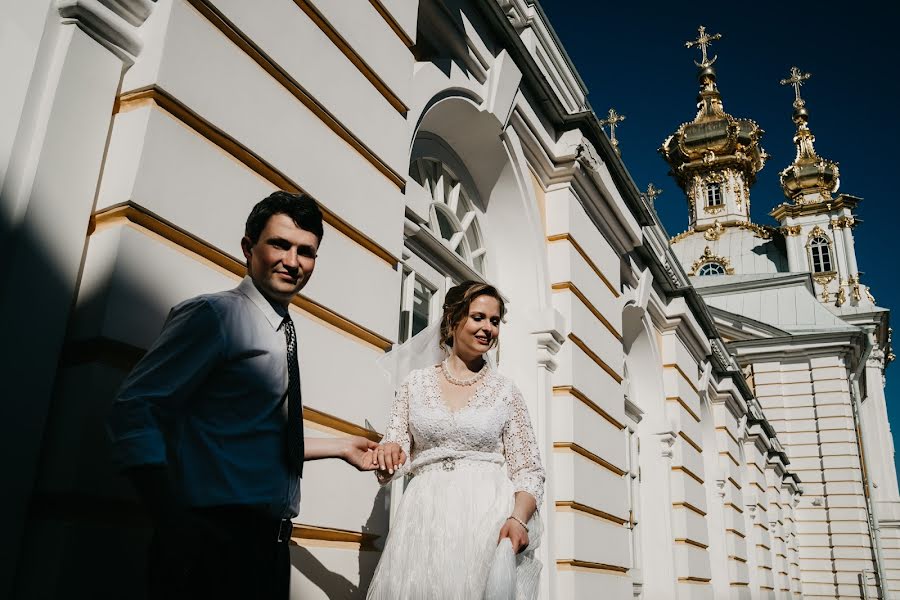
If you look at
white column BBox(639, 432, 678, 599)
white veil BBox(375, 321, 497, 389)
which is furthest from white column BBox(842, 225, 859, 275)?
white veil BBox(375, 321, 497, 389)

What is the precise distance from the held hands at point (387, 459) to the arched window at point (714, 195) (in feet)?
145

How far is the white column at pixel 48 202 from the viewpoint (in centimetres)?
208

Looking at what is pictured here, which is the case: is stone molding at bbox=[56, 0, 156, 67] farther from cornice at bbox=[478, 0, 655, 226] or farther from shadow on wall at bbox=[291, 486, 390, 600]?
cornice at bbox=[478, 0, 655, 226]

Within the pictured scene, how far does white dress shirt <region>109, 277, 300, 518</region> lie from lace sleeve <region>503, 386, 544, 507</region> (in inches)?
50.7

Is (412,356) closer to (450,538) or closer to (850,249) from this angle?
(450,538)

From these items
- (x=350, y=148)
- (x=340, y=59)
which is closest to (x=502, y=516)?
(x=350, y=148)

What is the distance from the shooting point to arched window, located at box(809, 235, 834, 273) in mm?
34688

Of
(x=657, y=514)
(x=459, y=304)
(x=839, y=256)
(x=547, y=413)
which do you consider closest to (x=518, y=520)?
(x=459, y=304)

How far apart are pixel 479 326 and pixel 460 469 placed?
0.63m

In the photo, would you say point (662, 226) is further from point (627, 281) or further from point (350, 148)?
point (350, 148)

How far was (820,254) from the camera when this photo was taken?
3512 cm

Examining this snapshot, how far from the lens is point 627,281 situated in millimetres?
8688

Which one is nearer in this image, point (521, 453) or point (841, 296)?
point (521, 453)

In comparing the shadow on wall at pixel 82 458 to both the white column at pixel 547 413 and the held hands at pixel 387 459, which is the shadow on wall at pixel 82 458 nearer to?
the held hands at pixel 387 459
